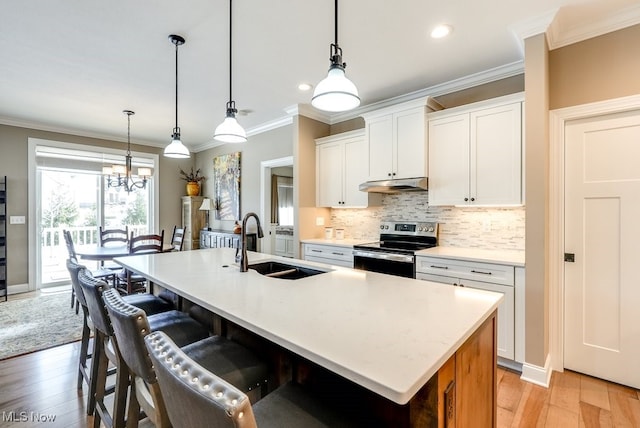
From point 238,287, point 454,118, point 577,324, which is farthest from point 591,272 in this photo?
point 238,287

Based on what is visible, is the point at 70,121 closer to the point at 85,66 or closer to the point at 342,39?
the point at 85,66

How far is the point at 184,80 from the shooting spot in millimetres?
3344

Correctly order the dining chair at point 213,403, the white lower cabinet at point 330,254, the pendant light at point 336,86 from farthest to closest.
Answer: the white lower cabinet at point 330,254
the pendant light at point 336,86
the dining chair at point 213,403

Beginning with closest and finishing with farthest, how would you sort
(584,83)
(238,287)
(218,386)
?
(218,386) < (238,287) < (584,83)

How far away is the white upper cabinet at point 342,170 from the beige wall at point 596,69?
1881mm

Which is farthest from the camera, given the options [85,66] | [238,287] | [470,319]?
[85,66]

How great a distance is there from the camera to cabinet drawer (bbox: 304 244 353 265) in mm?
3648

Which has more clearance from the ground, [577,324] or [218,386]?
[218,386]

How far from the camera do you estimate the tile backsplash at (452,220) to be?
118 inches

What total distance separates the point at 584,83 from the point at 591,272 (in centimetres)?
147

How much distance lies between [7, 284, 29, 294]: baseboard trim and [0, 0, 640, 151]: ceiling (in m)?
2.68

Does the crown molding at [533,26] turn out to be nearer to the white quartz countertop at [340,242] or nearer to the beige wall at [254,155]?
the white quartz countertop at [340,242]

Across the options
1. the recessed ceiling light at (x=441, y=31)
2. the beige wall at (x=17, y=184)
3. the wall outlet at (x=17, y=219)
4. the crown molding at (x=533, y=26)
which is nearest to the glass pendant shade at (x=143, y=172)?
the beige wall at (x=17, y=184)

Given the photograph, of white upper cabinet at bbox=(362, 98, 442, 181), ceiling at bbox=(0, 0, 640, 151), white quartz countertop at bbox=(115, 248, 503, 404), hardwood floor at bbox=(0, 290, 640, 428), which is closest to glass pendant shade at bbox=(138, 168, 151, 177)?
ceiling at bbox=(0, 0, 640, 151)
